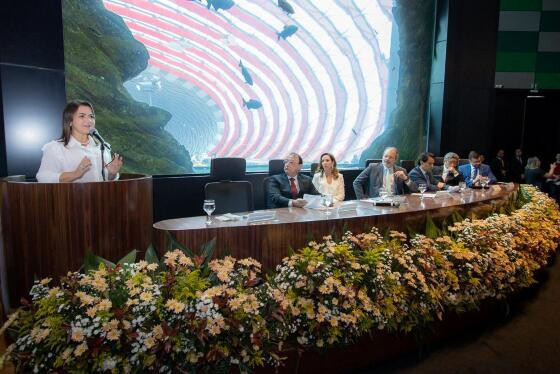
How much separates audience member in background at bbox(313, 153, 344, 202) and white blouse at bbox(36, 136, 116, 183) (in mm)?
2078

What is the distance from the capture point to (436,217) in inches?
117

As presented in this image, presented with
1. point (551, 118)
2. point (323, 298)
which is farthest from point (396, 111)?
point (323, 298)

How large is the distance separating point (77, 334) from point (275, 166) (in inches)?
112

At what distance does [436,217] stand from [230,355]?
211 centimetres

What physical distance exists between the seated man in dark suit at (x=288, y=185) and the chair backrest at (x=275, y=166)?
0.20ft

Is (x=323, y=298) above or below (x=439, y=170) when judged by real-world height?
below

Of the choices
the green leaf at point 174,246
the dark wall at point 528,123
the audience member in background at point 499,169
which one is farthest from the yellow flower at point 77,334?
the dark wall at point 528,123

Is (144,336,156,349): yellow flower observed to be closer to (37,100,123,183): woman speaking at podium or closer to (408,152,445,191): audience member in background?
(37,100,123,183): woman speaking at podium

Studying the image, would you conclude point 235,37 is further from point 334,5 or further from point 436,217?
point 436,217

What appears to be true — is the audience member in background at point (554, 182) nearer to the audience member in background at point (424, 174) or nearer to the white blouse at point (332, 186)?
the audience member in background at point (424, 174)

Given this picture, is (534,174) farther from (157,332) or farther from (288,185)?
(157,332)

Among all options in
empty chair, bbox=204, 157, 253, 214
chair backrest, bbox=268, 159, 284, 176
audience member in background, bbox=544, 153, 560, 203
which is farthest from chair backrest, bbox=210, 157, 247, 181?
audience member in background, bbox=544, 153, 560, 203

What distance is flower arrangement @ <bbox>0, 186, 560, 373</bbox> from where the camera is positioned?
129cm

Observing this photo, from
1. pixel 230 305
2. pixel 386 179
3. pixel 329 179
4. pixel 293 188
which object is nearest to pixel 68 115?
pixel 230 305
